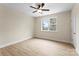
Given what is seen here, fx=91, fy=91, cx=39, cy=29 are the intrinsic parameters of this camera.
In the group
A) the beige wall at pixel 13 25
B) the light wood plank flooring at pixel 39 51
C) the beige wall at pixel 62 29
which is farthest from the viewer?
the beige wall at pixel 62 29

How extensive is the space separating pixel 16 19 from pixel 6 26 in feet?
2.92

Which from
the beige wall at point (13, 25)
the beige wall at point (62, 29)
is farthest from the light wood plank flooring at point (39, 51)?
the beige wall at point (62, 29)

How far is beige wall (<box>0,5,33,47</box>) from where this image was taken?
4.24 meters

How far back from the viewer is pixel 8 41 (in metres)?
4.62

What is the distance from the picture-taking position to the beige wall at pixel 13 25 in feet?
13.9

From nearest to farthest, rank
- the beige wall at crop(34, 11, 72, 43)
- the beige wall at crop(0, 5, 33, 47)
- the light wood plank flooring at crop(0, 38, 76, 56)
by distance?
the light wood plank flooring at crop(0, 38, 76, 56) < the beige wall at crop(0, 5, 33, 47) < the beige wall at crop(34, 11, 72, 43)

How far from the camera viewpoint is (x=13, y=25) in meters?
4.93

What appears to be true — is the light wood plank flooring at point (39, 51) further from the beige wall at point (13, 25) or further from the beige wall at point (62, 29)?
the beige wall at point (62, 29)

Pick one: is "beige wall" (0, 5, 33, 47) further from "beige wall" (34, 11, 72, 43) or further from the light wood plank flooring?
"beige wall" (34, 11, 72, 43)

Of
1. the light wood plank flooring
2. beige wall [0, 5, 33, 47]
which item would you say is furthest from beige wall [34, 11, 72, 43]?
beige wall [0, 5, 33, 47]

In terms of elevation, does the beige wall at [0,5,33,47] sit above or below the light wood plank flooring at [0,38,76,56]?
above

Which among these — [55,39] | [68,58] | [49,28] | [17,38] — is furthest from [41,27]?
[68,58]

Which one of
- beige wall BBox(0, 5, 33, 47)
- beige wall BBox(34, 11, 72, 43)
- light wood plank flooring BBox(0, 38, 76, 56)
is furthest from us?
beige wall BBox(34, 11, 72, 43)

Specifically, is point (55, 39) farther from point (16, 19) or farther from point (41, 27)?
point (16, 19)
